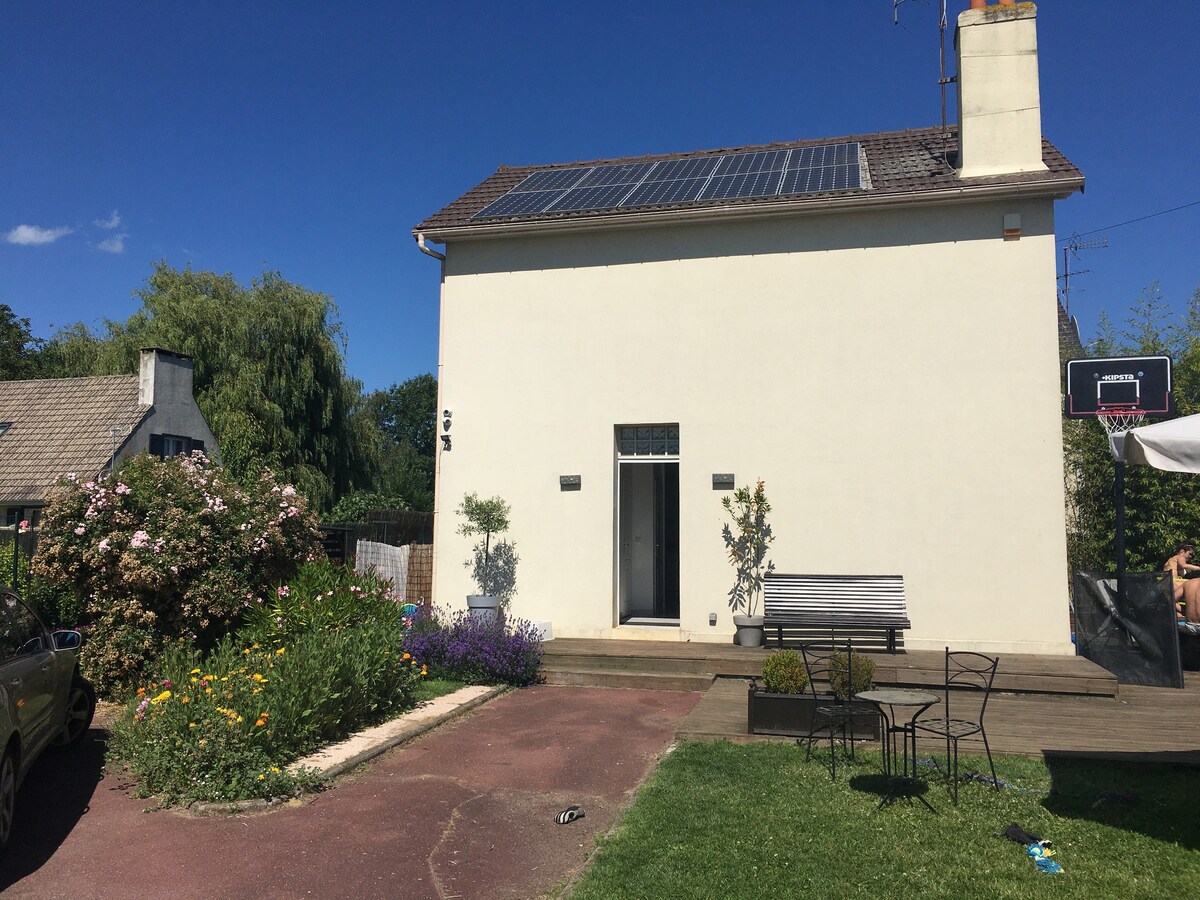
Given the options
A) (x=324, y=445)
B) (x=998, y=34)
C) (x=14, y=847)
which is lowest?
Answer: (x=14, y=847)

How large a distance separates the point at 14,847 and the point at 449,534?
7.43 meters

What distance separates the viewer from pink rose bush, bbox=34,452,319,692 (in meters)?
8.58

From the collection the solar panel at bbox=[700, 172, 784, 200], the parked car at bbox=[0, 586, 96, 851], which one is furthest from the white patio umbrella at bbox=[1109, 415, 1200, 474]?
the solar panel at bbox=[700, 172, 784, 200]

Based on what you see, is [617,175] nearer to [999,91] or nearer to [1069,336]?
[999,91]

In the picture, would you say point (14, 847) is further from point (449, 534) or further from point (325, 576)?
point (449, 534)

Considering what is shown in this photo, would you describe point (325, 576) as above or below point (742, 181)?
below

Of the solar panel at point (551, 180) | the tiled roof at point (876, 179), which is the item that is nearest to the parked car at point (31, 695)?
the tiled roof at point (876, 179)

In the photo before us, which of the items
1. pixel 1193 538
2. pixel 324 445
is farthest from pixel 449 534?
pixel 324 445

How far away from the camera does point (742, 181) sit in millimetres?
12602

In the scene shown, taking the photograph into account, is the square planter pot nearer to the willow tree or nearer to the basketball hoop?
the basketball hoop

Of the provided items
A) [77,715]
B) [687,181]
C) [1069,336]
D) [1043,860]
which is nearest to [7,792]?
[77,715]

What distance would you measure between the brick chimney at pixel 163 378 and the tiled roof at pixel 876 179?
37.5ft

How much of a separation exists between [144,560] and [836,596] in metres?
7.70

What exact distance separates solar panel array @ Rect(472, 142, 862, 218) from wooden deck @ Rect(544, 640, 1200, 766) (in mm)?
5952
